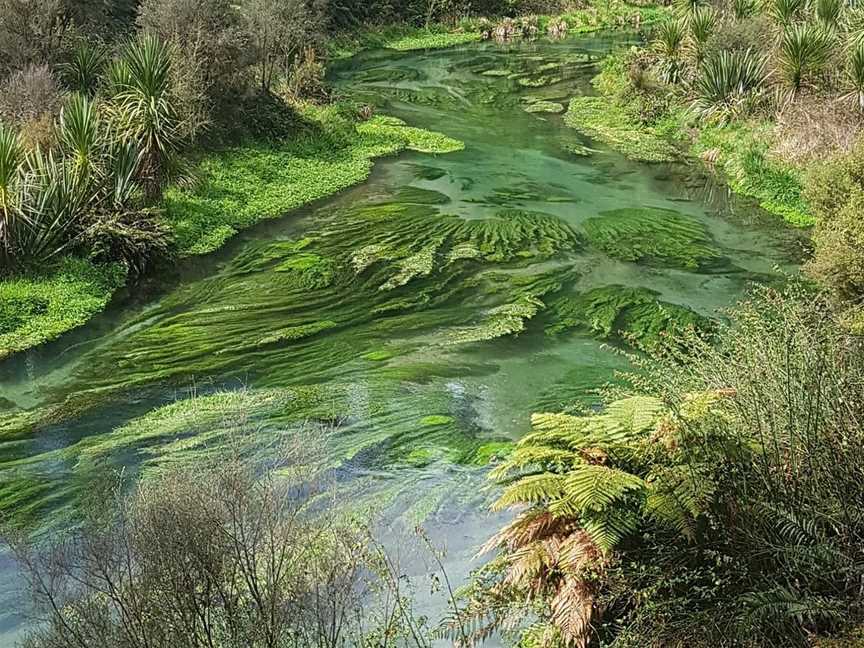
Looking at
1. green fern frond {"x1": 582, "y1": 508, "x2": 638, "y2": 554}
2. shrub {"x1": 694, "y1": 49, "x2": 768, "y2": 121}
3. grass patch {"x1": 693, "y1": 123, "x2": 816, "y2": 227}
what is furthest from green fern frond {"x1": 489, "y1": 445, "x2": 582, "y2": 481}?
shrub {"x1": 694, "y1": 49, "x2": 768, "y2": 121}

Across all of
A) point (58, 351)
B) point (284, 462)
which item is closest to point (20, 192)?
point (58, 351)

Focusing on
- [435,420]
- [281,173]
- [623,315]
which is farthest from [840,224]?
[281,173]

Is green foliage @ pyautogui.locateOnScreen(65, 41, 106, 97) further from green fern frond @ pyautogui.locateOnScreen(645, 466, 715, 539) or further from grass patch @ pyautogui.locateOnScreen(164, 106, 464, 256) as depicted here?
green fern frond @ pyautogui.locateOnScreen(645, 466, 715, 539)

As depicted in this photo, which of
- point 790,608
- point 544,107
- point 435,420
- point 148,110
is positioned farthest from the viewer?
point 544,107

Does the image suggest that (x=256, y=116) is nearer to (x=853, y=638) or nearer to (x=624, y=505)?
(x=624, y=505)

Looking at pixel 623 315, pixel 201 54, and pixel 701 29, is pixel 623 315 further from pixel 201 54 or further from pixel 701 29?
pixel 701 29

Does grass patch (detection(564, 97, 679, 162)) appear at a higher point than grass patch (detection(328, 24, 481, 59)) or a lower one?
lower
